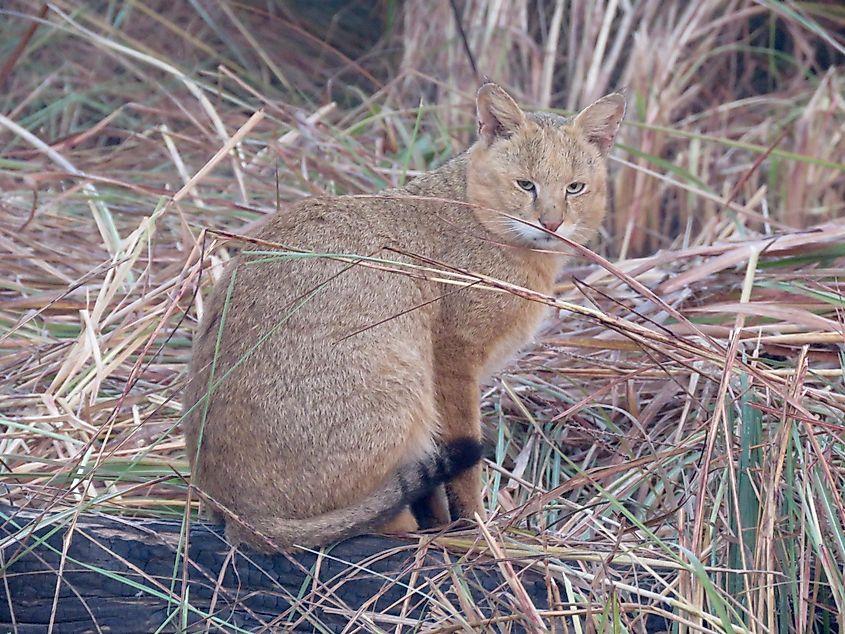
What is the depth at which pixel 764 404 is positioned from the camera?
2928mm

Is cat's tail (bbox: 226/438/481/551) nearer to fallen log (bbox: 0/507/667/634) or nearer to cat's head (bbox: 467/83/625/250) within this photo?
fallen log (bbox: 0/507/667/634)

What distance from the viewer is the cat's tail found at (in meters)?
2.75

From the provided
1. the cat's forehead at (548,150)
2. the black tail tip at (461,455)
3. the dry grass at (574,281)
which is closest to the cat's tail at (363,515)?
the black tail tip at (461,455)

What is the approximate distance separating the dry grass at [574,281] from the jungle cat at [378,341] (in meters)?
0.20

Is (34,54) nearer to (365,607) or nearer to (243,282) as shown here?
(243,282)

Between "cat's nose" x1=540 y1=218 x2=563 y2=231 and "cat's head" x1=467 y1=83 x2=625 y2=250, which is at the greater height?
"cat's head" x1=467 y1=83 x2=625 y2=250

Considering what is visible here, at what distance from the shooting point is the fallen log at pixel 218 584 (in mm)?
2623

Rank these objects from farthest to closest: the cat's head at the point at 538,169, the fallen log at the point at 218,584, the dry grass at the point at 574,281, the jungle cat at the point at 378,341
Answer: the cat's head at the point at 538,169 < the jungle cat at the point at 378,341 < the dry grass at the point at 574,281 < the fallen log at the point at 218,584

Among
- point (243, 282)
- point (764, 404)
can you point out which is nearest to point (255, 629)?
point (243, 282)

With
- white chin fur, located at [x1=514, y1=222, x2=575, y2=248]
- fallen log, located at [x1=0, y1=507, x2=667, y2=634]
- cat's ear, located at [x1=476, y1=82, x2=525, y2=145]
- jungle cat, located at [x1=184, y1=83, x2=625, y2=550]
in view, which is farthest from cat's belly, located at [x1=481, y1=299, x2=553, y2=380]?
fallen log, located at [x1=0, y1=507, x2=667, y2=634]

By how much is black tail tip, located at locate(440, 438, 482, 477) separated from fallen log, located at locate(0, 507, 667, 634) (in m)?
0.24

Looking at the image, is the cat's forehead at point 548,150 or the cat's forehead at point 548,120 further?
the cat's forehead at point 548,120

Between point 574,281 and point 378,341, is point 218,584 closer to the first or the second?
point 378,341

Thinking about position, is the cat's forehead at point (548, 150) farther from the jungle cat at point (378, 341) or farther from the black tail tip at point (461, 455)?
the black tail tip at point (461, 455)
